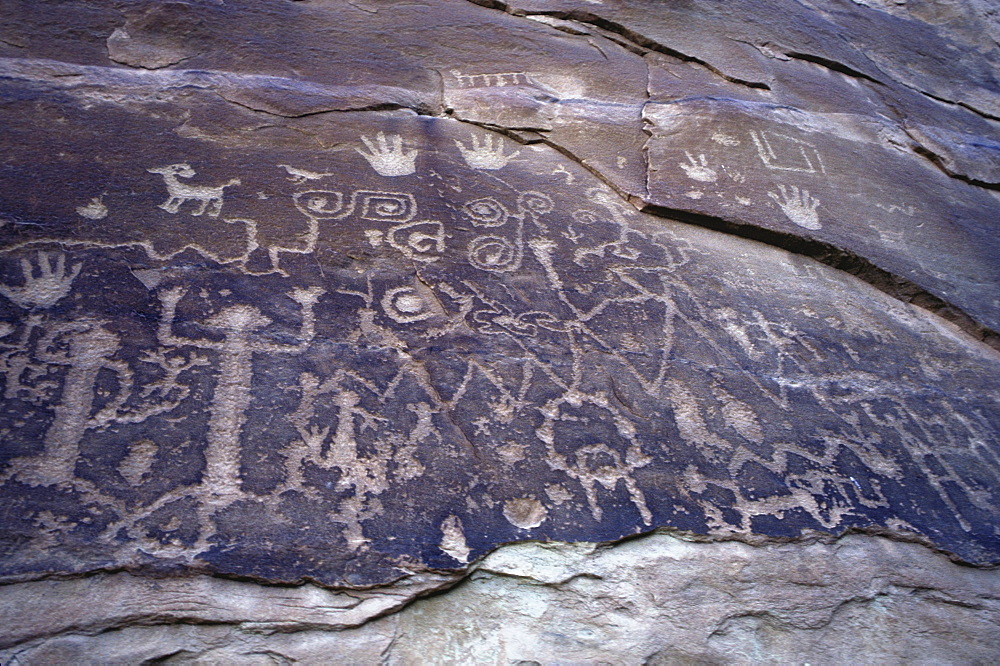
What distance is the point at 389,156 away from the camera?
2.83 metres

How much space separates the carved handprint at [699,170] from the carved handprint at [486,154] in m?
0.74

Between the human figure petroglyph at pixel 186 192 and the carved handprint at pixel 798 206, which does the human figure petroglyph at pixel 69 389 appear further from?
the carved handprint at pixel 798 206

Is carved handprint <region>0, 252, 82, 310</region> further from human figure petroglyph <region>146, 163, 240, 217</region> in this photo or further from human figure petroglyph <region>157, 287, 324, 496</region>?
human figure petroglyph <region>146, 163, 240, 217</region>

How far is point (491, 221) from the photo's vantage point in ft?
8.87

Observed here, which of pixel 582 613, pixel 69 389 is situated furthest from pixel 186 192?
pixel 582 613

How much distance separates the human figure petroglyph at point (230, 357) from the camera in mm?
1812

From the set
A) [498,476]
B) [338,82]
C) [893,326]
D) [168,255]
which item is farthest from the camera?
[338,82]

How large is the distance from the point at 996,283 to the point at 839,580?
198cm

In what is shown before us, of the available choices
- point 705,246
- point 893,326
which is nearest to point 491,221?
point 705,246

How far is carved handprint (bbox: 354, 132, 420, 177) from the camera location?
2783mm

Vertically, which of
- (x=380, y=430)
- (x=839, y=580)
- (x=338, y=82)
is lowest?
(x=839, y=580)

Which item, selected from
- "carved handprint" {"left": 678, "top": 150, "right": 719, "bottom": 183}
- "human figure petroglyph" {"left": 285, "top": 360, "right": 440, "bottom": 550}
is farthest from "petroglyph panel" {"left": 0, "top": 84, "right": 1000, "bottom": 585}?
"carved handprint" {"left": 678, "top": 150, "right": 719, "bottom": 183}

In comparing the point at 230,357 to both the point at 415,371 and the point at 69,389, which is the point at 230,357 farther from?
the point at 415,371

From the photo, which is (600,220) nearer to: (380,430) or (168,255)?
(380,430)
